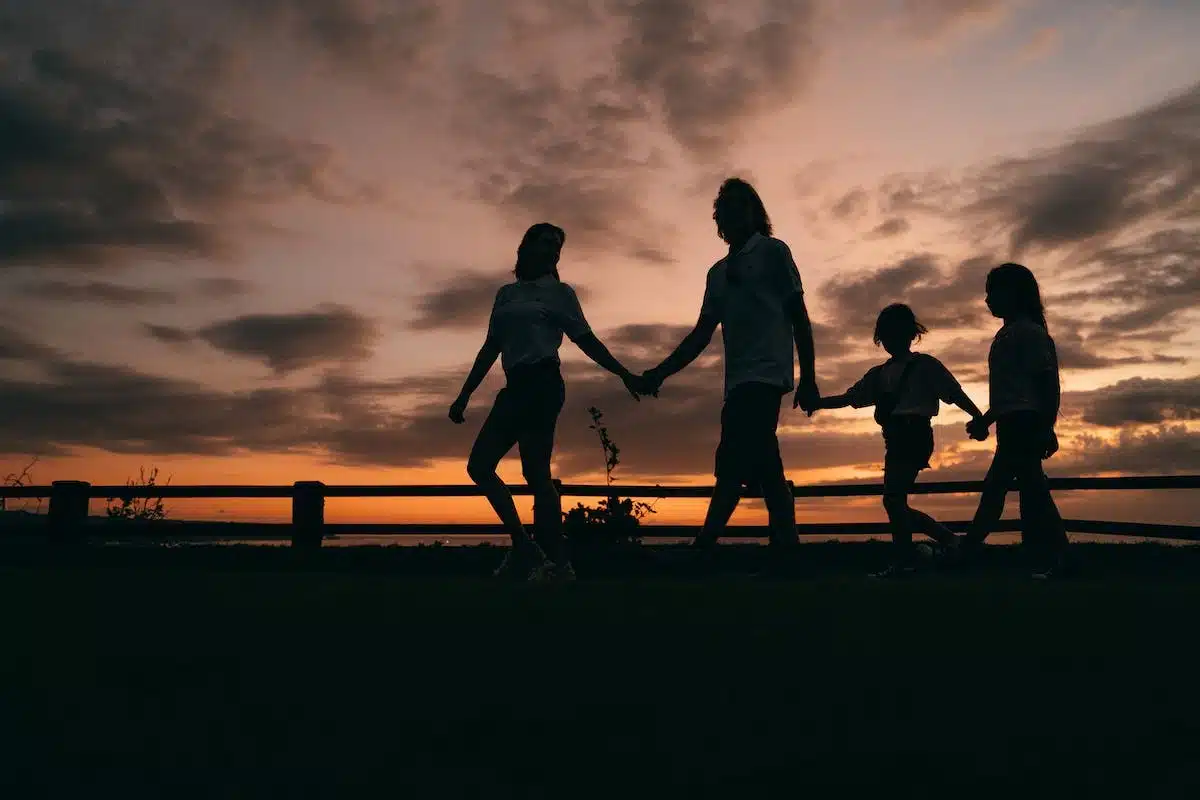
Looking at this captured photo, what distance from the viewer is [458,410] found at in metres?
6.90

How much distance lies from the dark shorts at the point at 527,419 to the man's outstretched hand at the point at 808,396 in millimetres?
1548

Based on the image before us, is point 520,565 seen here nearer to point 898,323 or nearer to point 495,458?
point 495,458

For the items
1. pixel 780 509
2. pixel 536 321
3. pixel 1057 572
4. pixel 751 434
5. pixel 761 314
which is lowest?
pixel 1057 572

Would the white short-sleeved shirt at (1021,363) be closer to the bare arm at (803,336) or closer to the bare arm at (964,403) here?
the bare arm at (964,403)

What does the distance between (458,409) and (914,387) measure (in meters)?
3.15

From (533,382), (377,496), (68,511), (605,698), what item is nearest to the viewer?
(605,698)

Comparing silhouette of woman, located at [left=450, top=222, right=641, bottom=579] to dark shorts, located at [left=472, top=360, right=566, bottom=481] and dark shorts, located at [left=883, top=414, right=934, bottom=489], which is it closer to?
dark shorts, located at [left=472, top=360, right=566, bottom=481]

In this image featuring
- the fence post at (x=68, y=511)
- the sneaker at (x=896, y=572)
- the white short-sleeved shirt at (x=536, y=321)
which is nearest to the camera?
the white short-sleeved shirt at (x=536, y=321)

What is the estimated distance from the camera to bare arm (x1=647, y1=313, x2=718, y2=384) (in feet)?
19.7

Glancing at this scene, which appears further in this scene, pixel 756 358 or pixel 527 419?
pixel 527 419

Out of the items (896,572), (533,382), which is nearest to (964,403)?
(896,572)

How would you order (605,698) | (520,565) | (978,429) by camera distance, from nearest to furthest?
1. (605,698)
2. (978,429)
3. (520,565)

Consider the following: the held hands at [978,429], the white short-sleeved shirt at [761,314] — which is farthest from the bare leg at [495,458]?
the held hands at [978,429]

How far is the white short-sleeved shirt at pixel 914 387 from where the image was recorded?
23.8ft
